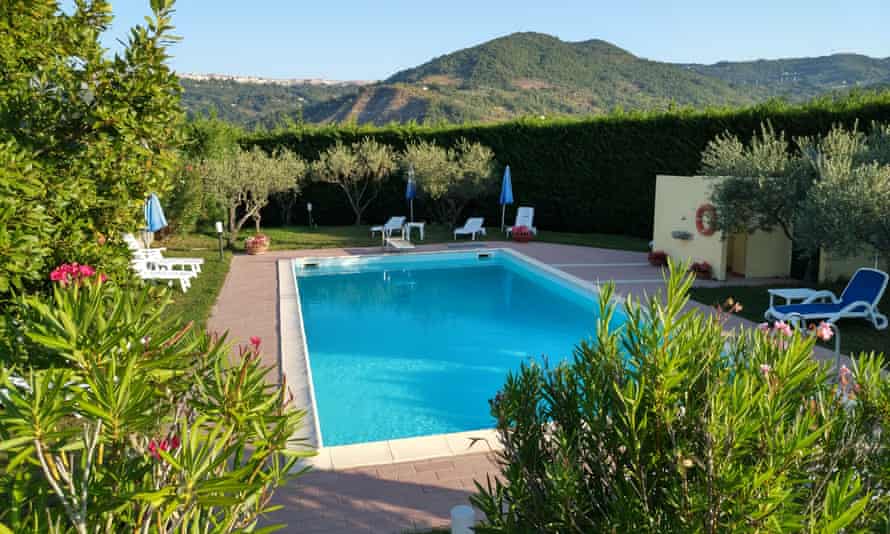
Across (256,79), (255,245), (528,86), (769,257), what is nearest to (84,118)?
(769,257)

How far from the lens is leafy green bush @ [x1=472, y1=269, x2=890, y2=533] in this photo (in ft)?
6.91

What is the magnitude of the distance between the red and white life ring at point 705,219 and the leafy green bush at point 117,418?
44.0 feet

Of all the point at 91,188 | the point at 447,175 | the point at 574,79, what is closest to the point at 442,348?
the point at 91,188

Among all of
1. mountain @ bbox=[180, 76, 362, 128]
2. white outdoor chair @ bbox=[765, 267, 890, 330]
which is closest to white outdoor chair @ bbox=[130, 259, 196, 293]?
white outdoor chair @ bbox=[765, 267, 890, 330]

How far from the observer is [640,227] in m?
21.0

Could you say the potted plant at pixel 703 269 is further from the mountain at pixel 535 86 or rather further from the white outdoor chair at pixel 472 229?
the mountain at pixel 535 86

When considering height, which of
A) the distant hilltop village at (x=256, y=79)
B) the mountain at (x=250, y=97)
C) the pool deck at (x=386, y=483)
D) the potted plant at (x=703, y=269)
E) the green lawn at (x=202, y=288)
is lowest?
the pool deck at (x=386, y=483)

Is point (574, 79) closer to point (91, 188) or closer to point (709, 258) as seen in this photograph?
point (709, 258)

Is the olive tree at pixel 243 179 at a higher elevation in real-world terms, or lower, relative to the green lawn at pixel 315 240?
higher

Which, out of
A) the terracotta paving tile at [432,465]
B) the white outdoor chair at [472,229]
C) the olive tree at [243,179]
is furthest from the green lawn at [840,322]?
the olive tree at [243,179]

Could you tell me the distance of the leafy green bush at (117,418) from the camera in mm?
1832

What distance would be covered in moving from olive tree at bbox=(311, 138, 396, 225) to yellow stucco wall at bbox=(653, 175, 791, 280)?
10583 mm

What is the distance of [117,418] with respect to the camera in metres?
1.83

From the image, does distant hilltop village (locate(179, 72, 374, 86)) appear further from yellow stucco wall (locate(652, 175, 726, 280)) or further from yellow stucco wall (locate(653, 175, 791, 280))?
yellow stucco wall (locate(653, 175, 791, 280))
